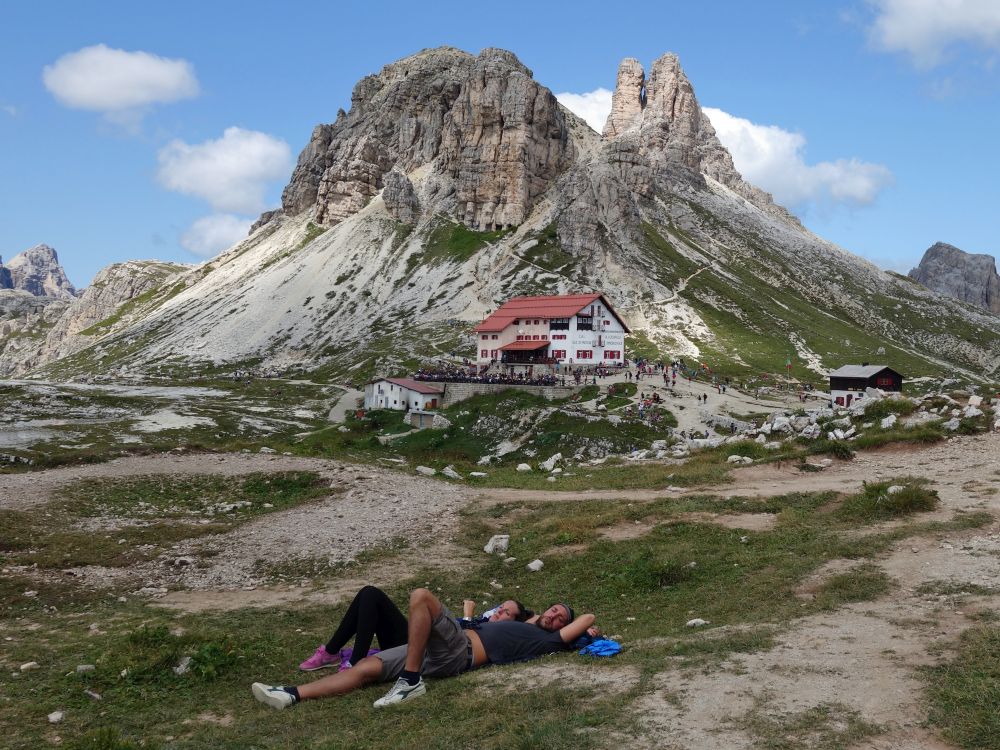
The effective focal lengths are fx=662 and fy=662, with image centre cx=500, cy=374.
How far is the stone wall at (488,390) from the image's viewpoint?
7288 centimetres

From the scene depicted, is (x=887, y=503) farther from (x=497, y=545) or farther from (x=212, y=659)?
(x=212, y=659)

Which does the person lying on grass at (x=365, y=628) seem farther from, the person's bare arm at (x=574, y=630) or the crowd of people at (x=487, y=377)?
the crowd of people at (x=487, y=377)

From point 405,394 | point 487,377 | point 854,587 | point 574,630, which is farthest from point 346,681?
point 487,377

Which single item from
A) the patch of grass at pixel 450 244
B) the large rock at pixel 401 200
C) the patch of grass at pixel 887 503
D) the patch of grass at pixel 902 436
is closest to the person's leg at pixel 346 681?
the patch of grass at pixel 887 503

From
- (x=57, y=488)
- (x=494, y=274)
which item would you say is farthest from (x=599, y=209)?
(x=57, y=488)

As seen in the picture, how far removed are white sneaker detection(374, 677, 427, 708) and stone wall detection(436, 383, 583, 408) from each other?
6074 centimetres

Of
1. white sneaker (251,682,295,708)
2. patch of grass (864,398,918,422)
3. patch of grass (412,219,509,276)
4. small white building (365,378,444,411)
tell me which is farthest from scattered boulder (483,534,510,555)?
patch of grass (412,219,509,276)

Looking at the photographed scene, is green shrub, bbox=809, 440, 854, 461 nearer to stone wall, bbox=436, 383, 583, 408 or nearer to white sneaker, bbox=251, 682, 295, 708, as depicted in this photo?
white sneaker, bbox=251, 682, 295, 708

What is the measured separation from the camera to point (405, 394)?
81.1 metres

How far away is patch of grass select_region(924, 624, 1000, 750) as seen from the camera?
8156 mm

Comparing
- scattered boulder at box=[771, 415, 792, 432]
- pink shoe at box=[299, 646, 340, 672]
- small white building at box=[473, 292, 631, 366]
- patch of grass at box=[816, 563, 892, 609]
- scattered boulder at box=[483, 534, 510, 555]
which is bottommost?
scattered boulder at box=[483, 534, 510, 555]

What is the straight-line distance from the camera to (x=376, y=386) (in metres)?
85.3

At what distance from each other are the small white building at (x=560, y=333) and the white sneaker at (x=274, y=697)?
81.1 meters

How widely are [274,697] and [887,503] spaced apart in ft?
62.8
